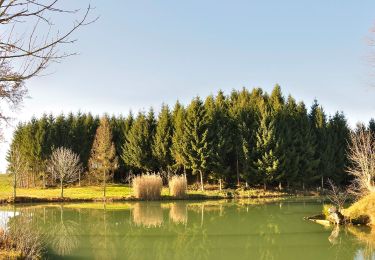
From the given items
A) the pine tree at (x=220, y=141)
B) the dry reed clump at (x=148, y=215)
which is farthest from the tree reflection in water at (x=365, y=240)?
the pine tree at (x=220, y=141)

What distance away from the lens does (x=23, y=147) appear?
5219 centimetres

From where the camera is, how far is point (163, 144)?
161 ft

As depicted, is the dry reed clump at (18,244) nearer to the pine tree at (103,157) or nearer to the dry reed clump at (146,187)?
the dry reed clump at (146,187)

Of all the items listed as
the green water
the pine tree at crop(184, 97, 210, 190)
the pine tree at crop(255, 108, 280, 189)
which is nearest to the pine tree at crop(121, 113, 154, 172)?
the pine tree at crop(184, 97, 210, 190)

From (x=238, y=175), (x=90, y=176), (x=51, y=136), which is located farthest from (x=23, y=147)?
(x=238, y=175)

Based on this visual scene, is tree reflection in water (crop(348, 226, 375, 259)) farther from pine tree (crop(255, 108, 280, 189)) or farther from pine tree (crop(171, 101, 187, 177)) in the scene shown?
pine tree (crop(171, 101, 187, 177))

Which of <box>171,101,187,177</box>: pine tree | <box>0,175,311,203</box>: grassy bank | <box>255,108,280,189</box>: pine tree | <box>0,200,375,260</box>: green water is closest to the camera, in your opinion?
<box>0,200,375,260</box>: green water

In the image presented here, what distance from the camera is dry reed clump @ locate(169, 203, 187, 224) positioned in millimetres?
24312

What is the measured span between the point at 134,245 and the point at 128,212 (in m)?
12.1

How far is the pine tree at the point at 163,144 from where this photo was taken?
49.0m

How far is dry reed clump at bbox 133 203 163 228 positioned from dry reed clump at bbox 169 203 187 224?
2.34ft

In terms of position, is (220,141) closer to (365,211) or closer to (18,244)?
(365,211)

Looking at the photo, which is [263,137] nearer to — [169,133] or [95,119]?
[169,133]

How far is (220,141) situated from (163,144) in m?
7.10
